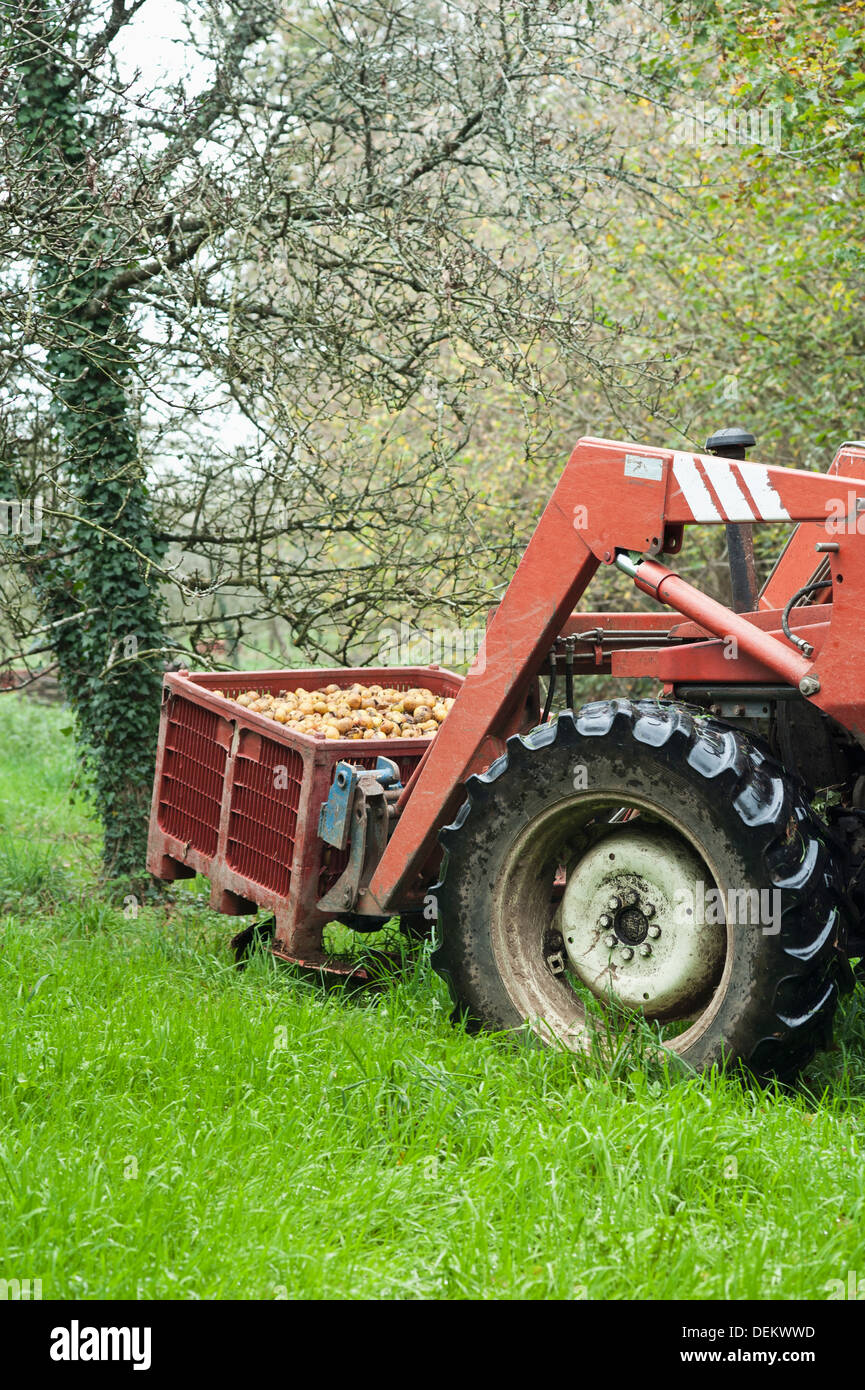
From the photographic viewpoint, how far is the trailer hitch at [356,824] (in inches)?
171

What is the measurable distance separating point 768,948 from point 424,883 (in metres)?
1.47

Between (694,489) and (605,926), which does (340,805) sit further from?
(694,489)

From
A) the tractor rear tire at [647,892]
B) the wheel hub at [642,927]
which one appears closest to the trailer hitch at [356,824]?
the tractor rear tire at [647,892]

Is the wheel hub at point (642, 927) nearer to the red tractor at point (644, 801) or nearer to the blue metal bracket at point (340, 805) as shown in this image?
the red tractor at point (644, 801)

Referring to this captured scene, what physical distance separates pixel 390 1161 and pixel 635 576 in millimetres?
1719

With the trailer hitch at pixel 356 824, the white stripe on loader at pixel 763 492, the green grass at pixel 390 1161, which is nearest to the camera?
the green grass at pixel 390 1161

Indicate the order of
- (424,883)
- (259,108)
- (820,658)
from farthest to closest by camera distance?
1. (259,108)
2. (424,883)
3. (820,658)

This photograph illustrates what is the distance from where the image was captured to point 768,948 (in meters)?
3.22

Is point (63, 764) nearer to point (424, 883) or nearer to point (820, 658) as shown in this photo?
point (424, 883)

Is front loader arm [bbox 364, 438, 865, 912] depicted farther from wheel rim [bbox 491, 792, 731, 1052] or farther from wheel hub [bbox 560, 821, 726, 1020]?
wheel hub [bbox 560, 821, 726, 1020]

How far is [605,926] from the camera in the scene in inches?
144

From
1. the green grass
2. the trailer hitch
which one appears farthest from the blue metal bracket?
the green grass

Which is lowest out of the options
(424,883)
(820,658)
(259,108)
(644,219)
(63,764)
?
(63,764)
